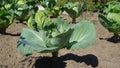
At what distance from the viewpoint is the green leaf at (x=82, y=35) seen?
17.0 feet

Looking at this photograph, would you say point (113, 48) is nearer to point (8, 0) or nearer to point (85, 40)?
point (85, 40)

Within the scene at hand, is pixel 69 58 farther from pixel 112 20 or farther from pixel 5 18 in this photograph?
pixel 5 18

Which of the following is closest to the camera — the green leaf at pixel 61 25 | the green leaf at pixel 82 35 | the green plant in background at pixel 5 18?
the green leaf at pixel 82 35

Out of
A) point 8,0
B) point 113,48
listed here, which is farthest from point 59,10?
point 113,48

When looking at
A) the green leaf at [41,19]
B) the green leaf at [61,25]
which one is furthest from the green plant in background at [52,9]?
the green leaf at [61,25]

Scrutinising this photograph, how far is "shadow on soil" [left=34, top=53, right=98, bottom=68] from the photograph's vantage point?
543 centimetres

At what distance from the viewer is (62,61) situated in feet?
18.1

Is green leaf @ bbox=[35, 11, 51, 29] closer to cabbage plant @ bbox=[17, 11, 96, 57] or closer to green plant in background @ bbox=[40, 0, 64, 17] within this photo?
cabbage plant @ bbox=[17, 11, 96, 57]

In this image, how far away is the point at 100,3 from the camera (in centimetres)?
1036

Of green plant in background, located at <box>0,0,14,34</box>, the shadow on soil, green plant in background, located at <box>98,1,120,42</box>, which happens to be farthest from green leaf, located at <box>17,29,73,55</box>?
green plant in background, located at <box>0,0,14,34</box>

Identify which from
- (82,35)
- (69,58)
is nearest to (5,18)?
(69,58)

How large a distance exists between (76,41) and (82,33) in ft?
0.56

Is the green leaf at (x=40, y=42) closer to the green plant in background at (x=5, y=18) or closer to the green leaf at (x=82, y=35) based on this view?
the green leaf at (x=82, y=35)

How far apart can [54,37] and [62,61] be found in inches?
28.2
